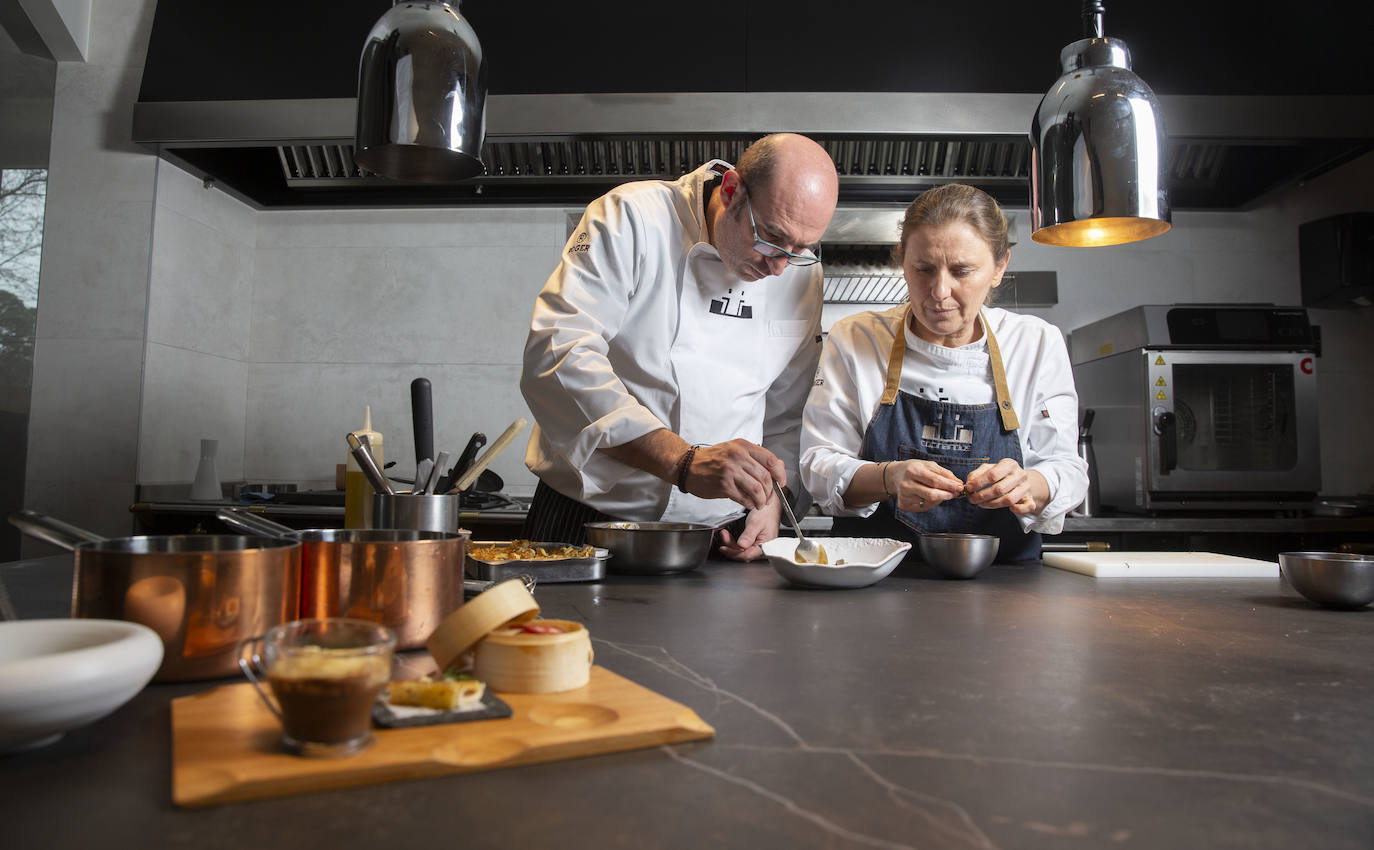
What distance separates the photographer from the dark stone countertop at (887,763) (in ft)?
1.56

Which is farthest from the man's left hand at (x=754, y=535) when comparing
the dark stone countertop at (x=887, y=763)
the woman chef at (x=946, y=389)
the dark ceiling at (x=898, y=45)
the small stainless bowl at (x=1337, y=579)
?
the dark ceiling at (x=898, y=45)

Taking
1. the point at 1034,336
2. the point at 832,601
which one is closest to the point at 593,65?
the point at 1034,336

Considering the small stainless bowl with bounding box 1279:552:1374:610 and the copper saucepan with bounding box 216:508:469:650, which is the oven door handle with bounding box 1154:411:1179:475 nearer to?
the small stainless bowl with bounding box 1279:552:1374:610

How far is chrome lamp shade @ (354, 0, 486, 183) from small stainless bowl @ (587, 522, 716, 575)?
71 cm

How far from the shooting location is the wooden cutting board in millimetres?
518

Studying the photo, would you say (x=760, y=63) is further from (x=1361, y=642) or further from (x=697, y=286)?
(x=1361, y=642)

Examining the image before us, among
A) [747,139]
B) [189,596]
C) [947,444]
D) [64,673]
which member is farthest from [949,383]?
[64,673]

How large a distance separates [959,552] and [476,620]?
106 cm

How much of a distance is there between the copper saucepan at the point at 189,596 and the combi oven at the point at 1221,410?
3.14 m

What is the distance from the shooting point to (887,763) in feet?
1.92

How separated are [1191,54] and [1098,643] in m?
2.74

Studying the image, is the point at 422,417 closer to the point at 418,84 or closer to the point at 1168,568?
the point at 418,84

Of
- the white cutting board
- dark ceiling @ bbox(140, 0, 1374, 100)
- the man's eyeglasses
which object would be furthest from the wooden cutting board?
dark ceiling @ bbox(140, 0, 1374, 100)

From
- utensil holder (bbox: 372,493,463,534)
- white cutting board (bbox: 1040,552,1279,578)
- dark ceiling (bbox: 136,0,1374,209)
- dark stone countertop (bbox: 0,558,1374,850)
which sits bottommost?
dark stone countertop (bbox: 0,558,1374,850)
